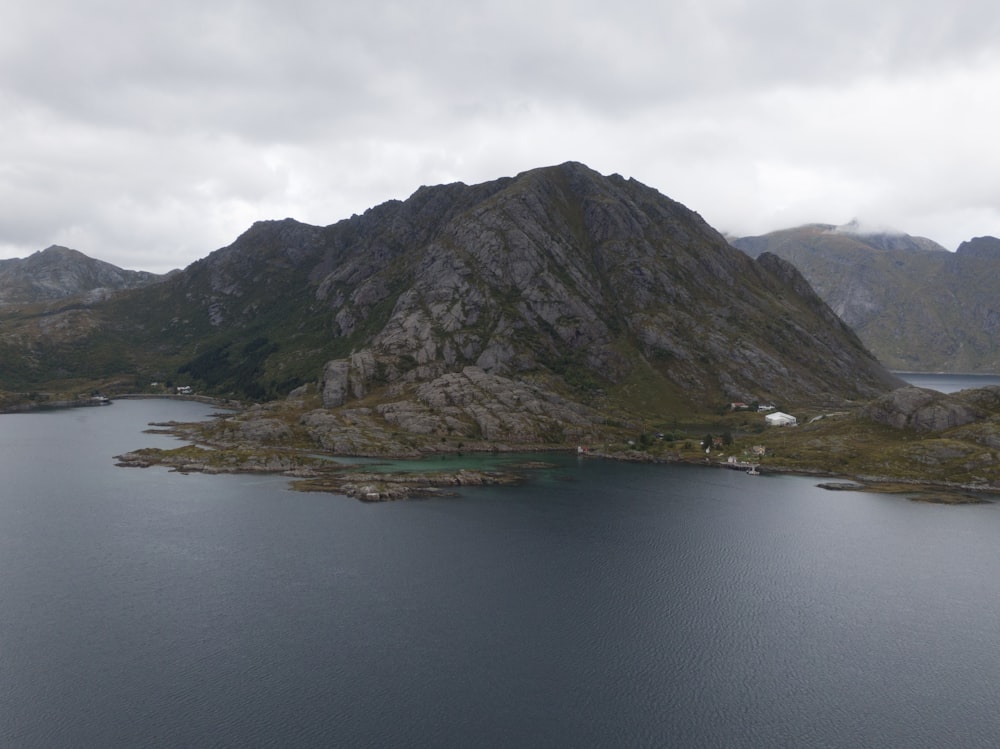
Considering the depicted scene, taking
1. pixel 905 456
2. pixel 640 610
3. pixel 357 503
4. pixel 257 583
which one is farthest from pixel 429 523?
pixel 905 456

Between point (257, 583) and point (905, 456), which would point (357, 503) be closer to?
point (257, 583)

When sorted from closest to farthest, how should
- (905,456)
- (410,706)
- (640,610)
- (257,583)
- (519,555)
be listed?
(410,706)
(640,610)
(257,583)
(519,555)
(905,456)

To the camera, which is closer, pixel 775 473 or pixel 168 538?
pixel 168 538

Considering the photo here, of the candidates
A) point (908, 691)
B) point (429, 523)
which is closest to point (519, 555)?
point (429, 523)

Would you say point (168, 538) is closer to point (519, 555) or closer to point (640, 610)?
point (519, 555)

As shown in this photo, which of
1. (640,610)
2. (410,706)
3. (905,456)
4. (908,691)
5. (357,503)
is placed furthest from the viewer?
(905,456)

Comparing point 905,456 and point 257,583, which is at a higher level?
point 905,456
